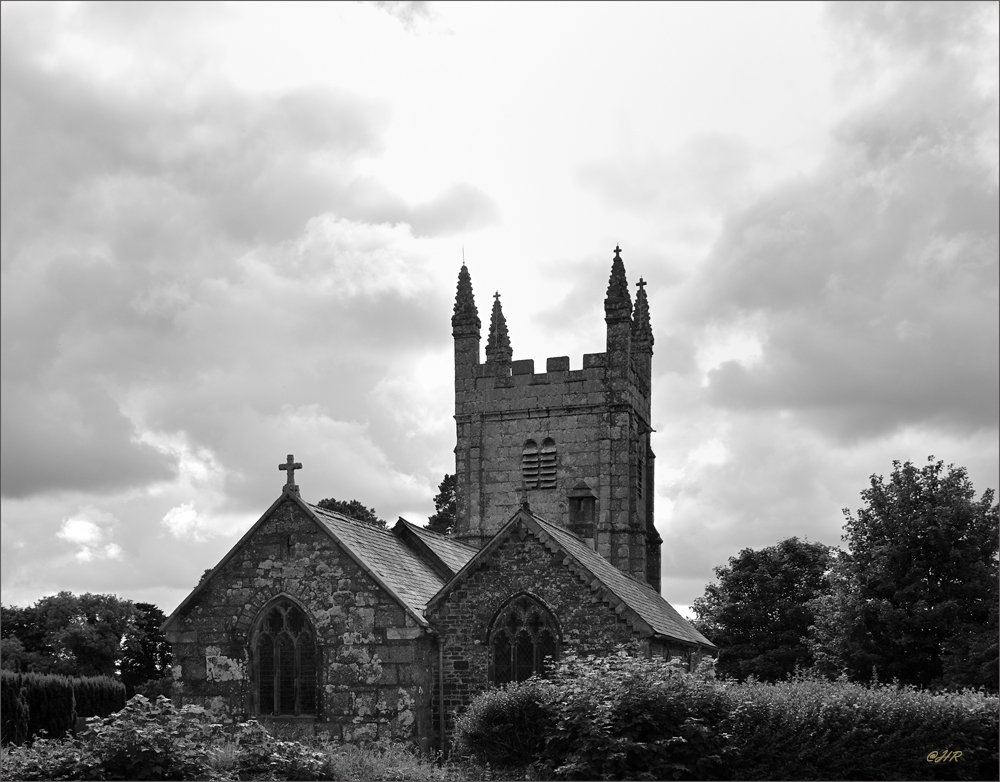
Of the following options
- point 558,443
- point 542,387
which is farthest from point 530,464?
point 542,387

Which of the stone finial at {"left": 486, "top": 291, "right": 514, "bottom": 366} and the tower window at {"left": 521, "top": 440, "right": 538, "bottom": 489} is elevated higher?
the stone finial at {"left": 486, "top": 291, "right": 514, "bottom": 366}

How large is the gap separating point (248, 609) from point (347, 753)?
219 inches

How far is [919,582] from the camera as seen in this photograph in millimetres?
40281

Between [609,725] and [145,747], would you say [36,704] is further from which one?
[609,725]

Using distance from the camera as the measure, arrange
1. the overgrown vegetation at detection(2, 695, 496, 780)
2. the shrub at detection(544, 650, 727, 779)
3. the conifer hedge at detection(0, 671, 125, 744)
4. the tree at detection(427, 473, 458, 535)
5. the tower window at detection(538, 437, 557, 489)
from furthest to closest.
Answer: the tree at detection(427, 473, 458, 535) → the tower window at detection(538, 437, 557, 489) → the conifer hedge at detection(0, 671, 125, 744) → the shrub at detection(544, 650, 727, 779) → the overgrown vegetation at detection(2, 695, 496, 780)

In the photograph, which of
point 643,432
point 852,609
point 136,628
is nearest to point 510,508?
point 643,432

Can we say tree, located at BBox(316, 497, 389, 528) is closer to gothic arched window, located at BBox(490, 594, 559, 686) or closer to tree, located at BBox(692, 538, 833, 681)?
tree, located at BBox(692, 538, 833, 681)

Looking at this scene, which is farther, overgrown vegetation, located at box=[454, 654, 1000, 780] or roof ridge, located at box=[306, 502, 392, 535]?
roof ridge, located at box=[306, 502, 392, 535]

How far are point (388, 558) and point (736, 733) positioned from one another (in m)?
→ 10.1

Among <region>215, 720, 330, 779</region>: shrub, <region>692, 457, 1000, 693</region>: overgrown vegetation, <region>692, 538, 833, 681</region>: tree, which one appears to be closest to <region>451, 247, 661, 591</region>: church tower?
<region>692, 457, 1000, 693</region>: overgrown vegetation

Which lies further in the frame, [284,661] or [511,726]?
[284,661]

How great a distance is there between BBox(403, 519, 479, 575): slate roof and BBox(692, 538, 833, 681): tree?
2829 cm

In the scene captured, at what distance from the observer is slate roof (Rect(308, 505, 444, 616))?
85.9ft

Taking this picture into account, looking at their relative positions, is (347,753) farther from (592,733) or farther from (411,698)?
(592,733)
